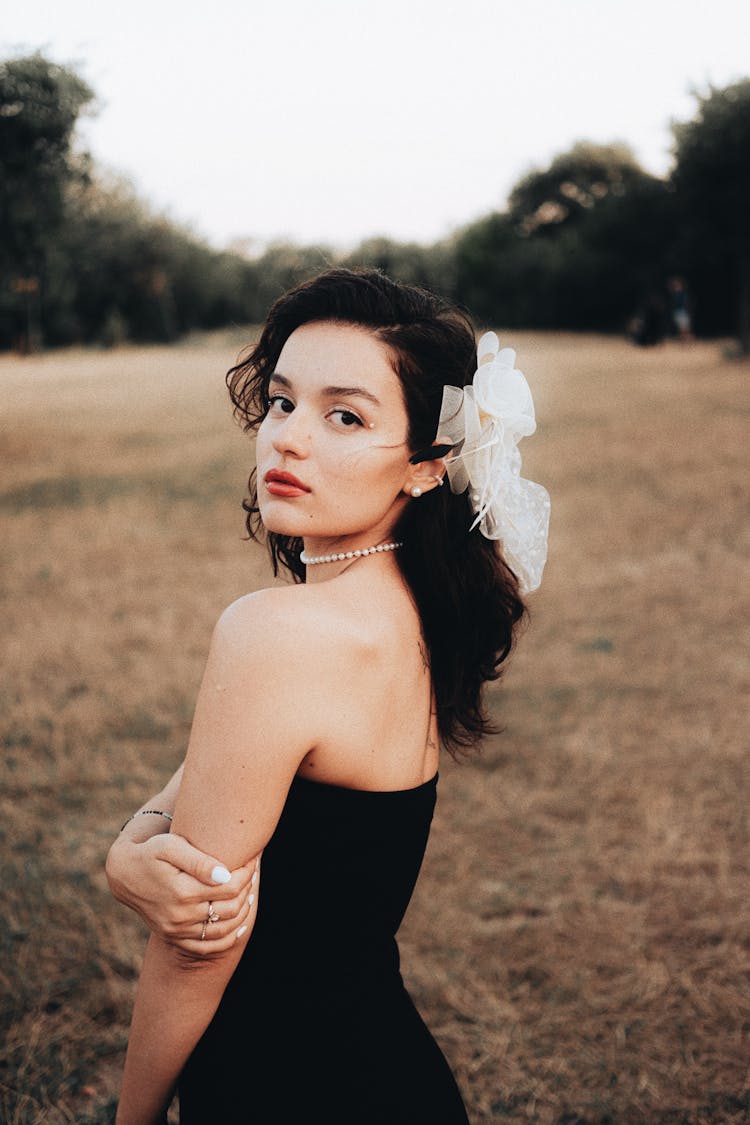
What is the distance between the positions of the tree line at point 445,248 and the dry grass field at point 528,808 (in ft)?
7.51

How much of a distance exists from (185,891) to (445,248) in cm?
5025

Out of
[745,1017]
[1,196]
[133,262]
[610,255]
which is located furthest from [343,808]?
[133,262]

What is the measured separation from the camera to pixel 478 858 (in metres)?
3.88

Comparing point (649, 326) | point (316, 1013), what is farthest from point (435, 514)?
point (649, 326)

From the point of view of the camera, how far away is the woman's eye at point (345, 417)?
4.57 ft

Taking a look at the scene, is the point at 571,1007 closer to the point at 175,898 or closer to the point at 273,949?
the point at 273,949

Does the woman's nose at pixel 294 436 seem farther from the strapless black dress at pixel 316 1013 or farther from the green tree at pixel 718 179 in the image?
the green tree at pixel 718 179

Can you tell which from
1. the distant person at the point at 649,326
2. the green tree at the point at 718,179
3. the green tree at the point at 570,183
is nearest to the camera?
the green tree at the point at 718,179

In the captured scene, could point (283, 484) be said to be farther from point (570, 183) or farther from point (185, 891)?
point (570, 183)

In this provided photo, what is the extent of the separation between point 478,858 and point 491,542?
101 inches

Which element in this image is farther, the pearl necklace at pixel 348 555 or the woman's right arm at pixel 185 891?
the pearl necklace at pixel 348 555

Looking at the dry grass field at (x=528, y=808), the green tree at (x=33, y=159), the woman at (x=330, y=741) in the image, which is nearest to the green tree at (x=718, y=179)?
the dry grass field at (x=528, y=808)

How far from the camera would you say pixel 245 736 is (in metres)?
1.17

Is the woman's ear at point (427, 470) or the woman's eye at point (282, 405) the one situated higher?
the woman's eye at point (282, 405)
